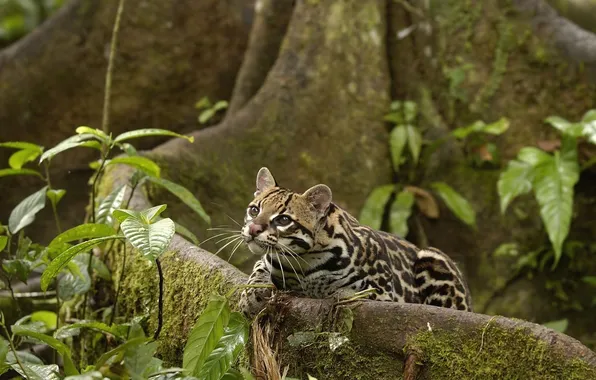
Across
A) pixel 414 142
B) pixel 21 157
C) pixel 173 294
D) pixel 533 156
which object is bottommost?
pixel 533 156

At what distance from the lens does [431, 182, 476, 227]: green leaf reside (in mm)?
9633

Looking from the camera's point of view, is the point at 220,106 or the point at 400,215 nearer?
the point at 400,215

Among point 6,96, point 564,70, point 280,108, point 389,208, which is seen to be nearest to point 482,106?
point 564,70

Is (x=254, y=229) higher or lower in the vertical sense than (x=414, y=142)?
higher

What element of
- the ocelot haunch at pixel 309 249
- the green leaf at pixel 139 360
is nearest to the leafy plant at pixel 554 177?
the ocelot haunch at pixel 309 249

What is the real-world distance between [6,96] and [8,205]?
1.38m

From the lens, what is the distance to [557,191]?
29.9ft

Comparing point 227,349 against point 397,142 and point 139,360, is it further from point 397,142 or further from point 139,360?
point 397,142

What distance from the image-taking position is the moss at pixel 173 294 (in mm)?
5660

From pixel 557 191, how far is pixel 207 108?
4.87 m

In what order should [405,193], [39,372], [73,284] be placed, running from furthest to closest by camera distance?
[405,193]
[73,284]
[39,372]

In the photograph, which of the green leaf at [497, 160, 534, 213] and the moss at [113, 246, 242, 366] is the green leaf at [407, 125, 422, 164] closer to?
the green leaf at [497, 160, 534, 213]

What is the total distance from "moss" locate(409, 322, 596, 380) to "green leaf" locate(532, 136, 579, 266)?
4.79 meters

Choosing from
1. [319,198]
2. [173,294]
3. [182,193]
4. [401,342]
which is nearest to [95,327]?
[173,294]
